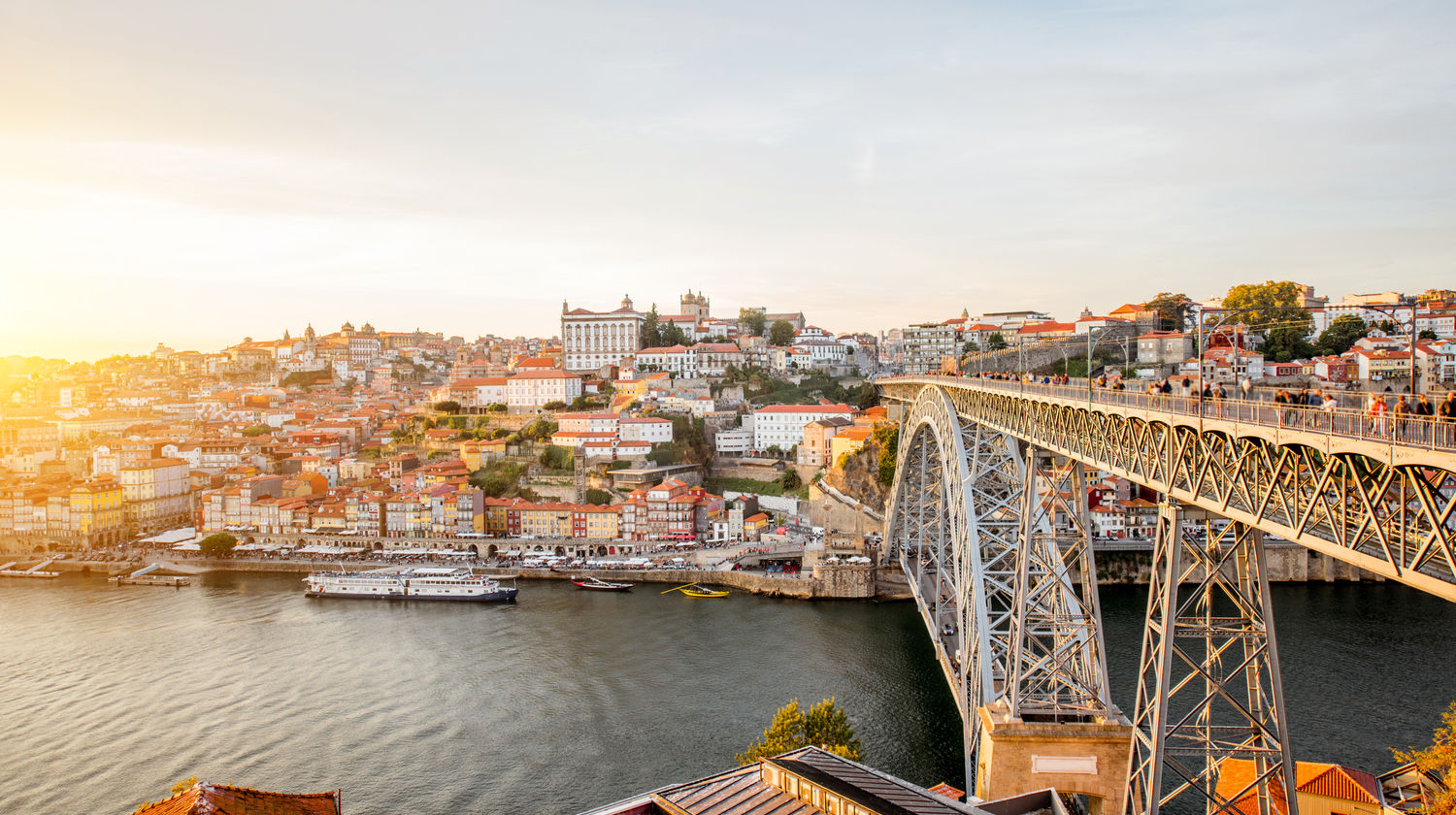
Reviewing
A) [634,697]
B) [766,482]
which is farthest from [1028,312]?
[634,697]

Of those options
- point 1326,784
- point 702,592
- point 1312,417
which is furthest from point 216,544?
point 1312,417

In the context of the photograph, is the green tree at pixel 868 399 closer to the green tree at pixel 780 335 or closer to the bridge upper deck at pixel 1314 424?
the green tree at pixel 780 335

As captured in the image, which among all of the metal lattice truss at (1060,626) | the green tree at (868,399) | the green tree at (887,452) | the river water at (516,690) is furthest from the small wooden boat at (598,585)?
the green tree at (868,399)

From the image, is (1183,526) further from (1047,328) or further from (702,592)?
(1047,328)

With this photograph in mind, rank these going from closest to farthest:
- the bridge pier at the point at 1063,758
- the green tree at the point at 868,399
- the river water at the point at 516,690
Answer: the bridge pier at the point at 1063,758
the river water at the point at 516,690
the green tree at the point at 868,399

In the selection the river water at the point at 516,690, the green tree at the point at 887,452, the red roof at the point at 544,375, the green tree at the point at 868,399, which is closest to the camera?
the river water at the point at 516,690

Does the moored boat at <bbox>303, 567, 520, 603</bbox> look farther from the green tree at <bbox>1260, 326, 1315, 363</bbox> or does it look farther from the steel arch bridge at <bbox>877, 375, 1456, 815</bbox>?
the green tree at <bbox>1260, 326, 1315, 363</bbox>

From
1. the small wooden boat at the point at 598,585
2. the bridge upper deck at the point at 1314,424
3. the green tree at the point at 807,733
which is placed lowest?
the small wooden boat at the point at 598,585
